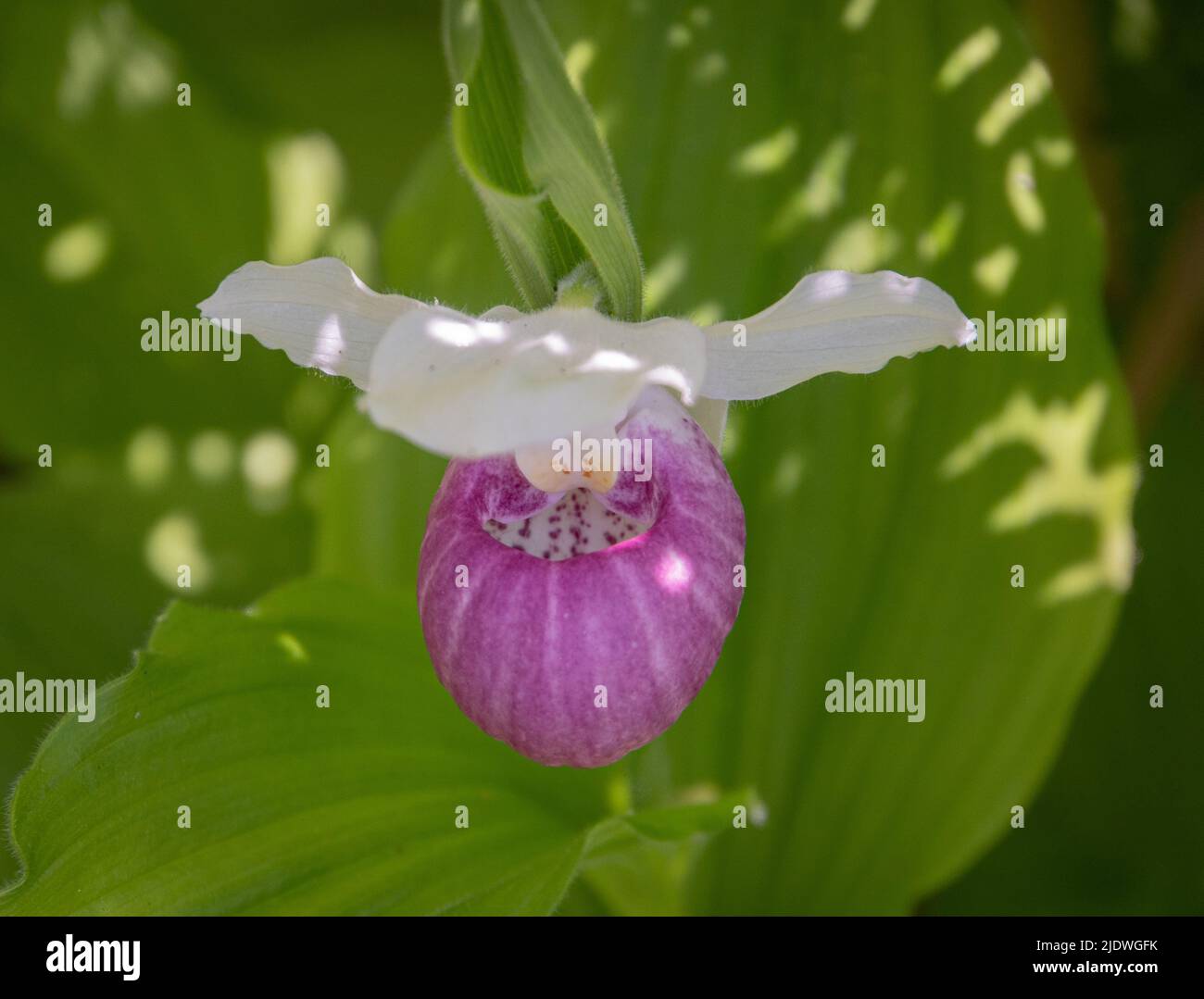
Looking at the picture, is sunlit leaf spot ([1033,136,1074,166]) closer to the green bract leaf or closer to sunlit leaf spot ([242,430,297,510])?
the green bract leaf

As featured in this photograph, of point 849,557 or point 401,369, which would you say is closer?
point 401,369

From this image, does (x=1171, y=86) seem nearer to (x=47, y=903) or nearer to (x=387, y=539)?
(x=387, y=539)

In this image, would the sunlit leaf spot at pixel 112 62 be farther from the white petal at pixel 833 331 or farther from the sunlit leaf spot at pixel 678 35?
the white petal at pixel 833 331

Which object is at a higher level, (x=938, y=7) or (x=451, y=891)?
(x=938, y=7)

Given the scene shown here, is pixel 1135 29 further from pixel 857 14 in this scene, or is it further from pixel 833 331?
pixel 833 331

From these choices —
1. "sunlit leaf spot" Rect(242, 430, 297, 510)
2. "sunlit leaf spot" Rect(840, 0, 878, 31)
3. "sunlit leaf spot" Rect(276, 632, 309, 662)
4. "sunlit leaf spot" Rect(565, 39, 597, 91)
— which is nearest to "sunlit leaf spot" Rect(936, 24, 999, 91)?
"sunlit leaf spot" Rect(840, 0, 878, 31)
